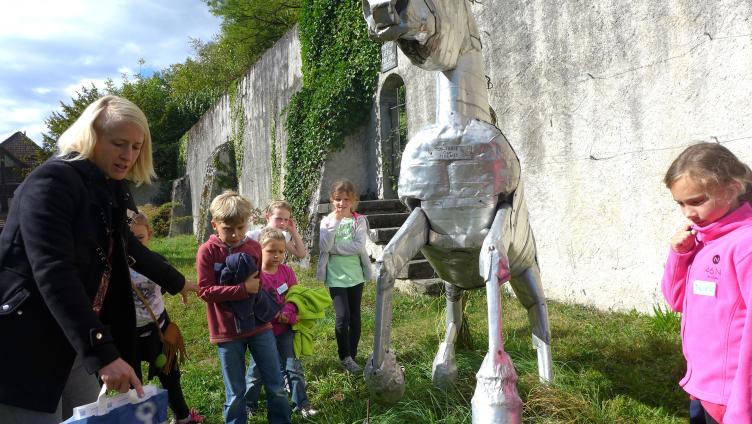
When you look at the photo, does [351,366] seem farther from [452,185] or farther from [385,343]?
[452,185]

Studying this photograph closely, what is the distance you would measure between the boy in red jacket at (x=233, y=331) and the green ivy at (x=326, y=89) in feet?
17.3

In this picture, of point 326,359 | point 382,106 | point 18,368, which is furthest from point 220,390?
point 382,106

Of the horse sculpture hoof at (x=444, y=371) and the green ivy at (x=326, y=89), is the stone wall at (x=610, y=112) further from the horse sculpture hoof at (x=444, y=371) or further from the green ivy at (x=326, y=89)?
the green ivy at (x=326, y=89)

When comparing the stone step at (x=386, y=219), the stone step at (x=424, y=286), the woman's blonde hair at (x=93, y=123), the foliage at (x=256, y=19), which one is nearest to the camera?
the woman's blonde hair at (x=93, y=123)

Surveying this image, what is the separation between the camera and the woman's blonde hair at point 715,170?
173cm

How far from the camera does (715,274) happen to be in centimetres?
170

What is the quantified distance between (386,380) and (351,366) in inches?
63.6

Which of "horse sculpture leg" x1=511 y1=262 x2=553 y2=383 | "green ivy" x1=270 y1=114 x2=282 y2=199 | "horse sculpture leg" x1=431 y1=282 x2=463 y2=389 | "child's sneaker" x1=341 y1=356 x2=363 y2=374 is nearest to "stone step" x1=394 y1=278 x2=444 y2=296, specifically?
"child's sneaker" x1=341 y1=356 x2=363 y2=374

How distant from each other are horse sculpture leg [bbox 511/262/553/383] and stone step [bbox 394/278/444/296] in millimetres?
2715

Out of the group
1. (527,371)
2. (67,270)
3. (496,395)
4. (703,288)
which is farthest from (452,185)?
(67,270)

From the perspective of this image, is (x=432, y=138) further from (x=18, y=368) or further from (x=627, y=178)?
(x=627, y=178)

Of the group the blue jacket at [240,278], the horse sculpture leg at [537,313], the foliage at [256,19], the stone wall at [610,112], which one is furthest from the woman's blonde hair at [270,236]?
the foliage at [256,19]

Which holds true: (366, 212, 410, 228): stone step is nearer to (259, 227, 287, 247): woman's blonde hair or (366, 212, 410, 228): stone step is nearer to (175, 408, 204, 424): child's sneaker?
(259, 227, 287, 247): woman's blonde hair

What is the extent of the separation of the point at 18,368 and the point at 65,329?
0.23 metres
